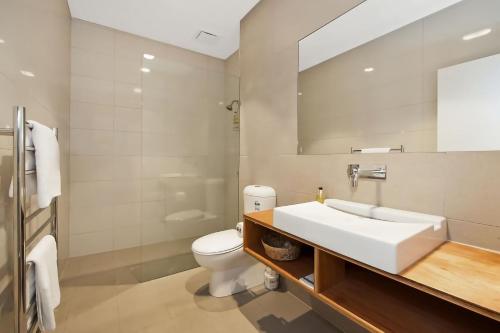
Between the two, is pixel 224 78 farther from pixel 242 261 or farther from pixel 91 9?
pixel 242 261

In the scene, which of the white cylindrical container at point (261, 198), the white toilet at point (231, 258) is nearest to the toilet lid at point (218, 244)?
the white toilet at point (231, 258)

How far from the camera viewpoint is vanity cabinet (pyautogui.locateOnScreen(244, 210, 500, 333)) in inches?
23.6

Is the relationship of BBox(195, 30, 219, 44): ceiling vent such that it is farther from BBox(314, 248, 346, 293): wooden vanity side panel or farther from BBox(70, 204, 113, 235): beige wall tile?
BBox(314, 248, 346, 293): wooden vanity side panel

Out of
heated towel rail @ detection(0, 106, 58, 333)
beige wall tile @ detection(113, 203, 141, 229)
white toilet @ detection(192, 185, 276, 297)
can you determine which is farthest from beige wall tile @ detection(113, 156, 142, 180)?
heated towel rail @ detection(0, 106, 58, 333)

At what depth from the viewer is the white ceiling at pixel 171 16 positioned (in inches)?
79.3

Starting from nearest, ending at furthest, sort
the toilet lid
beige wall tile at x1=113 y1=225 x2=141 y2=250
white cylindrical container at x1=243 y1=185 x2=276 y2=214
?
the toilet lid < white cylindrical container at x1=243 y1=185 x2=276 y2=214 < beige wall tile at x1=113 y1=225 x2=141 y2=250

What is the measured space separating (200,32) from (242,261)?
229 centimetres

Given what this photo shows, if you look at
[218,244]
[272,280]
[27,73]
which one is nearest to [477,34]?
[218,244]

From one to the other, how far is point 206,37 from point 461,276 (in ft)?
9.00

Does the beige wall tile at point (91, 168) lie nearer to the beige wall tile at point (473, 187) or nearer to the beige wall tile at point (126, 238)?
the beige wall tile at point (126, 238)

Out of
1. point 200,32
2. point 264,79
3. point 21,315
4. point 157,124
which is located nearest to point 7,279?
point 21,315

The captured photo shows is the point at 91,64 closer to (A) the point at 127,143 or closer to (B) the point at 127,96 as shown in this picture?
(B) the point at 127,96

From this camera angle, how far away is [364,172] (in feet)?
4.07

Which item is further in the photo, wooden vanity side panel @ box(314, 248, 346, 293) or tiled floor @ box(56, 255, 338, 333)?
tiled floor @ box(56, 255, 338, 333)
